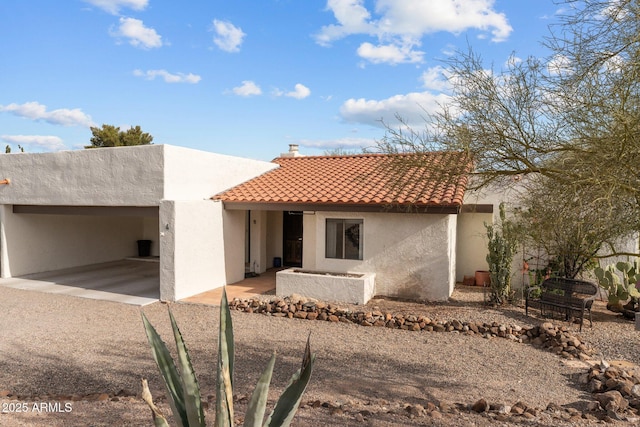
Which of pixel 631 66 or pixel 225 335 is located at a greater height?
pixel 631 66

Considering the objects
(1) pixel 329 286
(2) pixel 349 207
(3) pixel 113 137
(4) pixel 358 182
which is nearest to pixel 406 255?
(2) pixel 349 207

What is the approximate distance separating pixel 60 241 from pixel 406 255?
45.7 ft

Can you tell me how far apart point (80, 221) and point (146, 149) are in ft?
24.8

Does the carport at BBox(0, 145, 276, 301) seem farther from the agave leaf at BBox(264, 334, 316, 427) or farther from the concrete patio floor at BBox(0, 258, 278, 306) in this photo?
the agave leaf at BBox(264, 334, 316, 427)

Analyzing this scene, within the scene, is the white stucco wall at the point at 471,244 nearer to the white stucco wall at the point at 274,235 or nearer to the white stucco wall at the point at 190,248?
the white stucco wall at the point at 274,235

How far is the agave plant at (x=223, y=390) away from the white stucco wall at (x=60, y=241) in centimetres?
1572

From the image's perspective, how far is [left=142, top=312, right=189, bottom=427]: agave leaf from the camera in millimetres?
3084

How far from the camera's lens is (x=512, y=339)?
8.78 m

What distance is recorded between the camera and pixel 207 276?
13094 mm

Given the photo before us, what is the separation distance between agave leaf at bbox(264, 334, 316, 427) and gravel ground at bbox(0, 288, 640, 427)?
1.88 m

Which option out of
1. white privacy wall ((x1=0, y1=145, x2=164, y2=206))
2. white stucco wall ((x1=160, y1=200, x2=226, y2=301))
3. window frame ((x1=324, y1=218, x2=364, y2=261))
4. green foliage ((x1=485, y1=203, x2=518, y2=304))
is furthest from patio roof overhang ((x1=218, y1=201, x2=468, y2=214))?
white privacy wall ((x1=0, y1=145, x2=164, y2=206))

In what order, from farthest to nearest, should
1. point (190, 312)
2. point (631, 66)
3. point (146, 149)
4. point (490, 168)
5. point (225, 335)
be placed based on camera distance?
point (146, 149) → point (190, 312) → point (490, 168) → point (631, 66) → point (225, 335)

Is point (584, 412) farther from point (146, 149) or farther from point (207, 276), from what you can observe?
point (146, 149)

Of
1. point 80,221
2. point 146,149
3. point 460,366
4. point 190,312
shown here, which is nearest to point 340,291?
point 190,312
